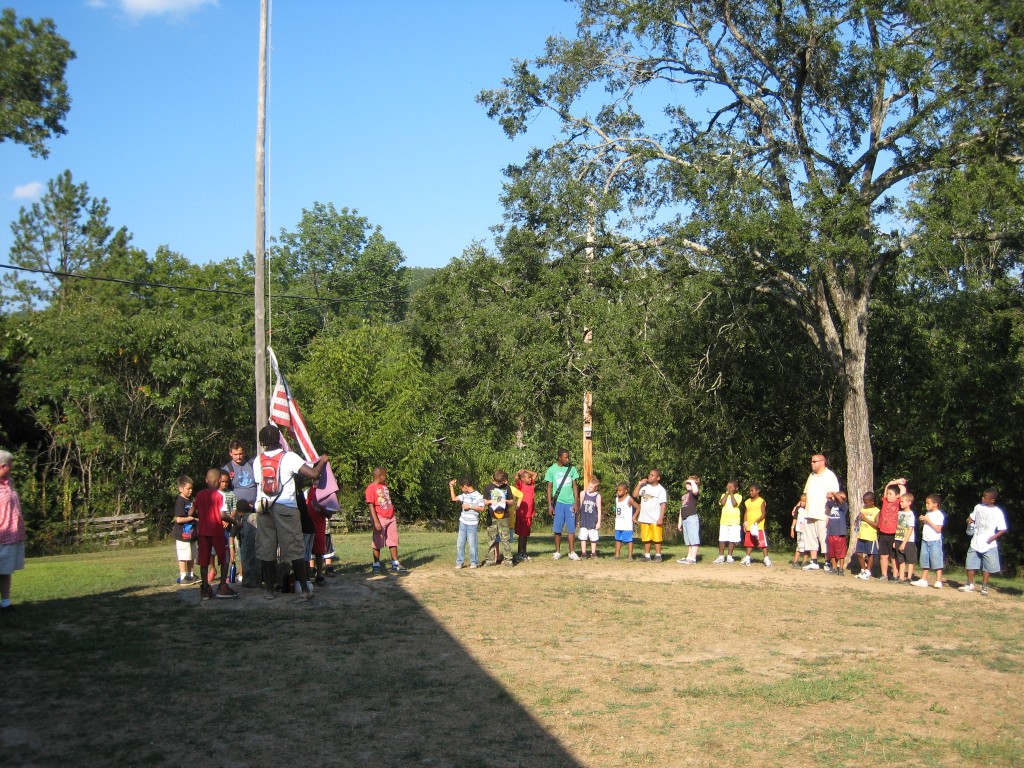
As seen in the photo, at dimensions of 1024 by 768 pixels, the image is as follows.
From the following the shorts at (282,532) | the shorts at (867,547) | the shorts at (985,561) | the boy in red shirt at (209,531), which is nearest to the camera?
the shorts at (282,532)

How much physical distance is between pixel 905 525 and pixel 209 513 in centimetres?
1057

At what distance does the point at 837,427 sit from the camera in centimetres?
2298

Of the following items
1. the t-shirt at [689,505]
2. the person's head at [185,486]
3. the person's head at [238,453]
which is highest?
the person's head at [238,453]

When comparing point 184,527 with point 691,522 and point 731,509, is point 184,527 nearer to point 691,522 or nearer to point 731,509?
point 691,522

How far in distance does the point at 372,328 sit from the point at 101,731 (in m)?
32.0

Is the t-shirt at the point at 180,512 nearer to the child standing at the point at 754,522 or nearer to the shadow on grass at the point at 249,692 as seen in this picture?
the shadow on grass at the point at 249,692

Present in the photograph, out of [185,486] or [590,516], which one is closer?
[185,486]

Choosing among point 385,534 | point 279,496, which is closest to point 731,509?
point 385,534

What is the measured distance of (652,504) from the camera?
55.9ft

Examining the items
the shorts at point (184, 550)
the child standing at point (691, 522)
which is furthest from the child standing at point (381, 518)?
the child standing at point (691, 522)

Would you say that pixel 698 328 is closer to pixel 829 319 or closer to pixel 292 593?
pixel 829 319

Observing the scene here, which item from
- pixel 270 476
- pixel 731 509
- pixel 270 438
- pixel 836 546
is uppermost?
pixel 270 438

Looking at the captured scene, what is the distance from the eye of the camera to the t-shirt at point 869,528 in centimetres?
1533

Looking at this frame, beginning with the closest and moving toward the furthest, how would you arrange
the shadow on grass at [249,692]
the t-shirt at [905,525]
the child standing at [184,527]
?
the shadow on grass at [249,692]
the child standing at [184,527]
the t-shirt at [905,525]
